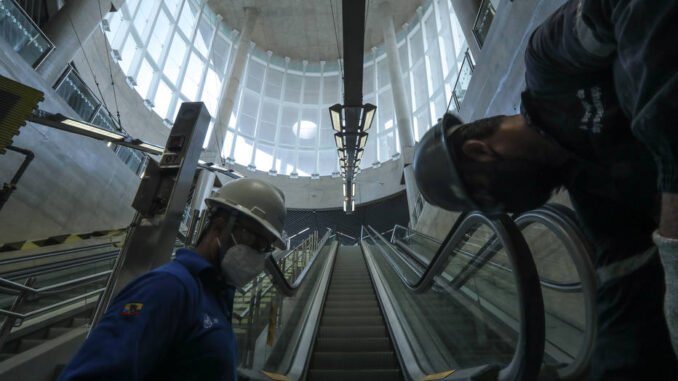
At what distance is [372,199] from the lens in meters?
17.7

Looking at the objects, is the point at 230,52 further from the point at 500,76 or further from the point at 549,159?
the point at 549,159

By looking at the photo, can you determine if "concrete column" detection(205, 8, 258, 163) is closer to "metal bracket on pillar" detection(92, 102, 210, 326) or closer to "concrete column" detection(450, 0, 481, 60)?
"concrete column" detection(450, 0, 481, 60)

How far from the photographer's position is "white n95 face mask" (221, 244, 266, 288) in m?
1.54

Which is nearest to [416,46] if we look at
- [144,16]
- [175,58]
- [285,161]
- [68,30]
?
[285,161]

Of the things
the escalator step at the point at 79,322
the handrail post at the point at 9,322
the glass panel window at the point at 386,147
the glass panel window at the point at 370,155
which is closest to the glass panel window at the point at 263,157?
the glass panel window at the point at 370,155

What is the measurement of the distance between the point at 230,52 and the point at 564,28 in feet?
72.6

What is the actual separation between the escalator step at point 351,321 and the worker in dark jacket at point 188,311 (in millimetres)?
2705

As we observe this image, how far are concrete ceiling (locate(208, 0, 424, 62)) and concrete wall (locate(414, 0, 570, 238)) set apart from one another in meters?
14.6

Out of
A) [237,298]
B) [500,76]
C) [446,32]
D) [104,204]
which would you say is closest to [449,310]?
[237,298]

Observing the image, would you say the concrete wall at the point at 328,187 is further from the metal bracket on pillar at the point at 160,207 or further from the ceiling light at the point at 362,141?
the metal bracket on pillar at the point at 160,207

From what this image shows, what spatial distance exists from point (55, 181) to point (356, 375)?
6.49m

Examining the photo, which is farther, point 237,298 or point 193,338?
point 237,298

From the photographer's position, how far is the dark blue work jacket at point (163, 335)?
2.80ft

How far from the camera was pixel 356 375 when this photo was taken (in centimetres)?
280
